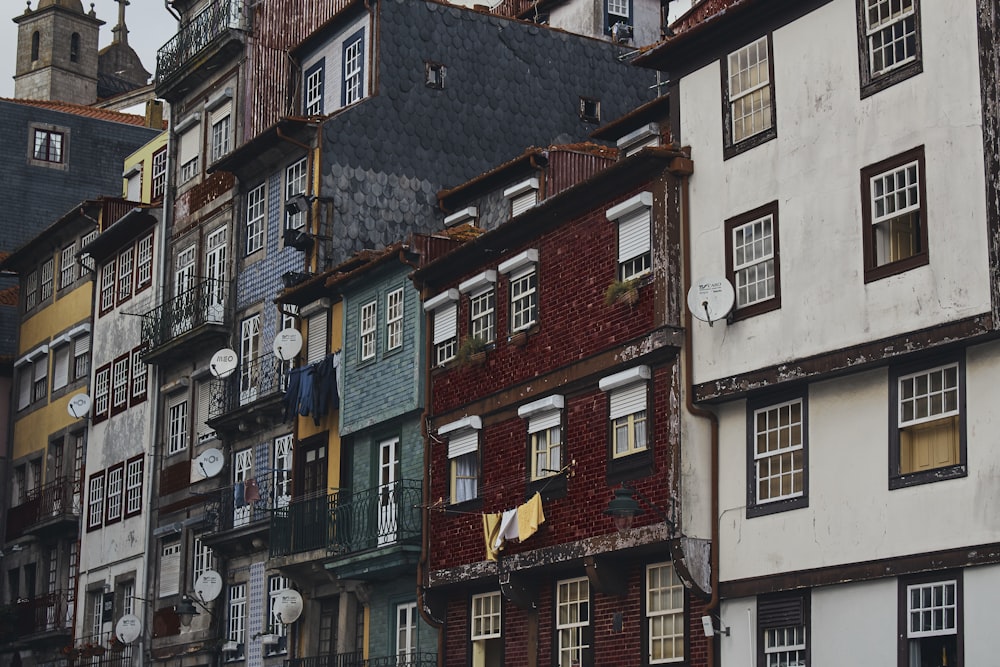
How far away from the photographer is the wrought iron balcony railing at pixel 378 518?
36812 mm

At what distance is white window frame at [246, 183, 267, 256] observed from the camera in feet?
154

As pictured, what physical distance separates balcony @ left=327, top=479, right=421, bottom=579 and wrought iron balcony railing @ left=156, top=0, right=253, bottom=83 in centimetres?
1613

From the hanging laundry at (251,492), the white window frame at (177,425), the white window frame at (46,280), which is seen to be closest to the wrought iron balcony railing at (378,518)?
the hanging laundry at (251,492)

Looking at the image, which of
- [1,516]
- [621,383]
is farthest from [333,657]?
[1,516]

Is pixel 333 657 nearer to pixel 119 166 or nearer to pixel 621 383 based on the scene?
pixel 621 383

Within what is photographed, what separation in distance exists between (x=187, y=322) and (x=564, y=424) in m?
19.2

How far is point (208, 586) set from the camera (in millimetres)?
44906

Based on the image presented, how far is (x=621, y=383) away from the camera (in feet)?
100

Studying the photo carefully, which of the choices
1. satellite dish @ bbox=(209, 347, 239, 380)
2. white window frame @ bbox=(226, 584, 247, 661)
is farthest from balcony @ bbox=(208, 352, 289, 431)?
white window frame @ bbox=(226, 584, 247, 661)

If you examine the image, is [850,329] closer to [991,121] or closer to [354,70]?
[991,121]

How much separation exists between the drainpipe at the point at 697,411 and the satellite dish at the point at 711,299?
2.62 ft

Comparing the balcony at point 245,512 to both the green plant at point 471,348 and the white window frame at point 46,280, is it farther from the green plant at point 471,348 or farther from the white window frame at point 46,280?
the white window frame at point 46,280

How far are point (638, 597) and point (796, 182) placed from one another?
7.15m

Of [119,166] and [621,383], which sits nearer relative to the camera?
[621,383]
